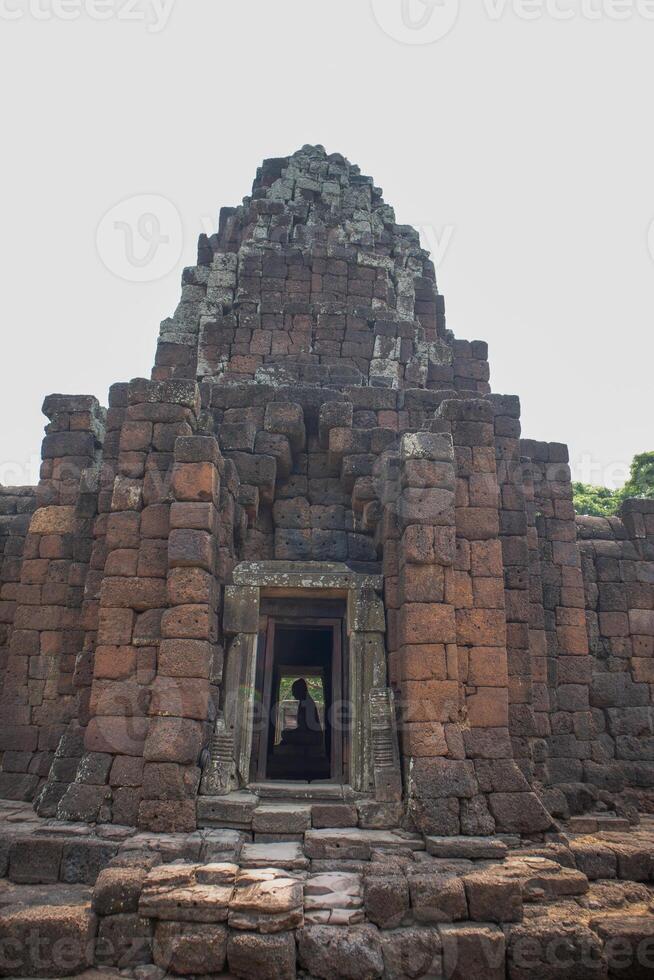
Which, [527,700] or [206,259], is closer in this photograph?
[527,700]

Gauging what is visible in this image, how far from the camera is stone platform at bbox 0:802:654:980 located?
5.59 m

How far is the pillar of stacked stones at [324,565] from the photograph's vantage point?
25.0 feet

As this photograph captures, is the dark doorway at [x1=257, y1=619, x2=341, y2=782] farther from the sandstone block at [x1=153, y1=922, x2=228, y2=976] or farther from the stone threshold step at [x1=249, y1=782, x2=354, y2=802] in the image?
the sandstone block at [x1=153, y1=922, x2=228, y2=976]

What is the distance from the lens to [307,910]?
19.4 feet

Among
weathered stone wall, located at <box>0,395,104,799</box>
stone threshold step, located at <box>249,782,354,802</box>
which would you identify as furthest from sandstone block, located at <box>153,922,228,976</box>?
weathered stone wall, located at <box>0,395,104,799</box>

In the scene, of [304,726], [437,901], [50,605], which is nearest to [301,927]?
[437,901]

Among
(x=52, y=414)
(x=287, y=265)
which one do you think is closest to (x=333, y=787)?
(x=52, y=414)

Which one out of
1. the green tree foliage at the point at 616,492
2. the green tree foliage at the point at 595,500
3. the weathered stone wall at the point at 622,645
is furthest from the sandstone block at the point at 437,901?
the green tree foliage at the point at 595,500

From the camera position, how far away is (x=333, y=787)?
8391 millimetres

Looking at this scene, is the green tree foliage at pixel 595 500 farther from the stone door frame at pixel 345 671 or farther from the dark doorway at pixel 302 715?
the stone door frame at pixel 345 671

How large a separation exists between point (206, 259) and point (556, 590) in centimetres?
903

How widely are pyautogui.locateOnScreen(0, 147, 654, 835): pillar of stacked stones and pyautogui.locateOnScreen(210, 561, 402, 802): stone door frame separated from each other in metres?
0.03

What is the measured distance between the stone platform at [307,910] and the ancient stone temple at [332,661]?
0.09 ft

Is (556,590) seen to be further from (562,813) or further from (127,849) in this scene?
(127,849)
